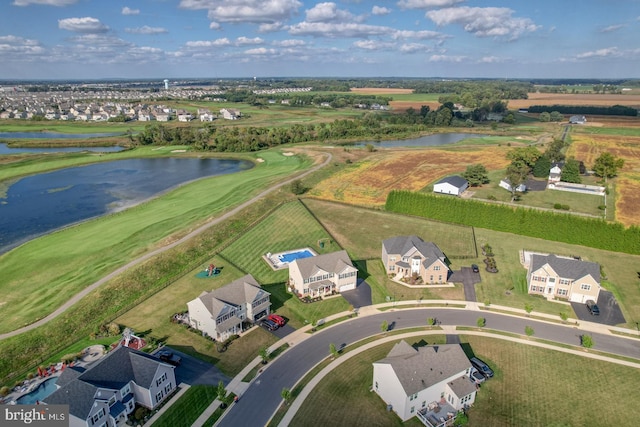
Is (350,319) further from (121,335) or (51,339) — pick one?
(51,339)

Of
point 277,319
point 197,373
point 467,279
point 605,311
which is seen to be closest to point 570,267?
point 605,311

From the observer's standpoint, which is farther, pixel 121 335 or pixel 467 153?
pixel 467 153

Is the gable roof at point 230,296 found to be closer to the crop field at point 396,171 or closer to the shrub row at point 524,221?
the shrub row at point 524,221

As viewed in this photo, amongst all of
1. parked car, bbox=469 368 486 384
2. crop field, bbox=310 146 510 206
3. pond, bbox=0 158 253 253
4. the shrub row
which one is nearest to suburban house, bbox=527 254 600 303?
the shrub row

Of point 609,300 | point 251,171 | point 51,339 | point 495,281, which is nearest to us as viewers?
point 51,339

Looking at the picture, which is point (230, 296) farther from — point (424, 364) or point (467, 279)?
point (467, 279)

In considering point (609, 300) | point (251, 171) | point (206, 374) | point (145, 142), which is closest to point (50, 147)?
point (145, 142)

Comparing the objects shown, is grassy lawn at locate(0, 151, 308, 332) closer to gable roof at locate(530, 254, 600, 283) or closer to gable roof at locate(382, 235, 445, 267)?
gable roof at locate(382, 235, 445, 267)
